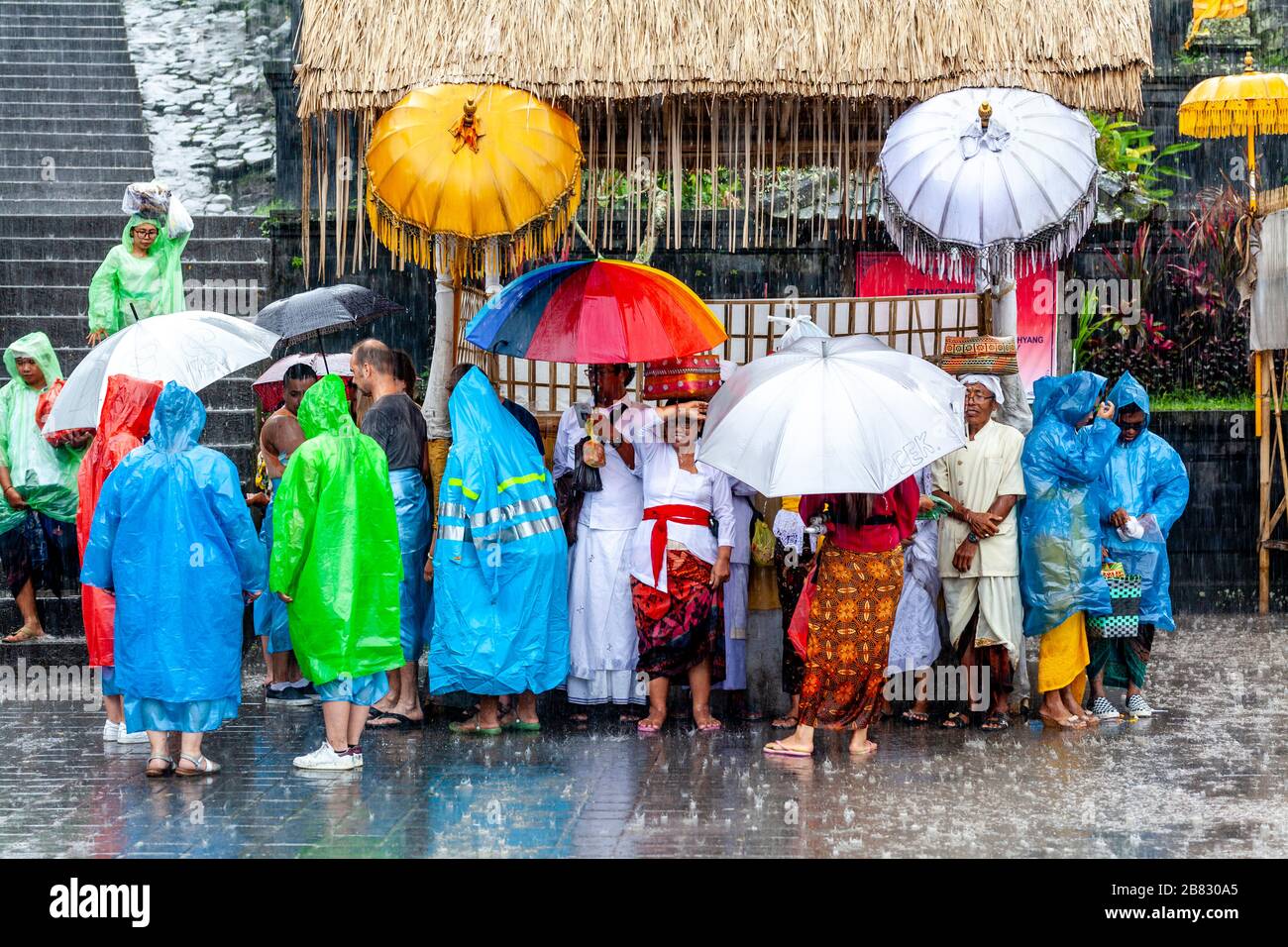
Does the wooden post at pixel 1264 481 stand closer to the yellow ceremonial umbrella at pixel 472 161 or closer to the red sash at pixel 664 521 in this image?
the red sash at pixel 664 521

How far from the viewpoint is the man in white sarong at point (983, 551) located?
26.5 feet

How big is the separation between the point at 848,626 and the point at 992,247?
2.16 m

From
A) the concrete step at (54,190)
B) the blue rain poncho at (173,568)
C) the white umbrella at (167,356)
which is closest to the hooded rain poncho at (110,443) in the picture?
the white umbrella at (167,356)

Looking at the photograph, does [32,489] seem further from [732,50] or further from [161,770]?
[732,50]

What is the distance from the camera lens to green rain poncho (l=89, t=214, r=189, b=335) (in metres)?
9.80

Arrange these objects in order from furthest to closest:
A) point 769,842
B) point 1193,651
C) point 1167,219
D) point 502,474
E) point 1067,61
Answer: point 1167,219 < point 1193,651 < point 1067,61 < point 502,474 < point 769,842

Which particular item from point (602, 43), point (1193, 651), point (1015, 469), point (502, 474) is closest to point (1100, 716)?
point (1015, 469)

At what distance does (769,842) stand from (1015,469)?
2905mm

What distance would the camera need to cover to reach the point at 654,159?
8984 mm

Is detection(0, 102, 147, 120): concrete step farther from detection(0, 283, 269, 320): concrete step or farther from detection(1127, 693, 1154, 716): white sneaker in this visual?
detection(1127, 693, 1154, 716): white sneaker

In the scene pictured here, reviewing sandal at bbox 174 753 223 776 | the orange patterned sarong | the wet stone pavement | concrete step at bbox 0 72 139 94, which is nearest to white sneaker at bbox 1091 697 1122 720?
the wet stone pavement

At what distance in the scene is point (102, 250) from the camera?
1256cm

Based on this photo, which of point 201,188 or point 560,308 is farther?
point 201,188

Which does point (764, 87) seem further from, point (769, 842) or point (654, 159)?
point (769, 842)
